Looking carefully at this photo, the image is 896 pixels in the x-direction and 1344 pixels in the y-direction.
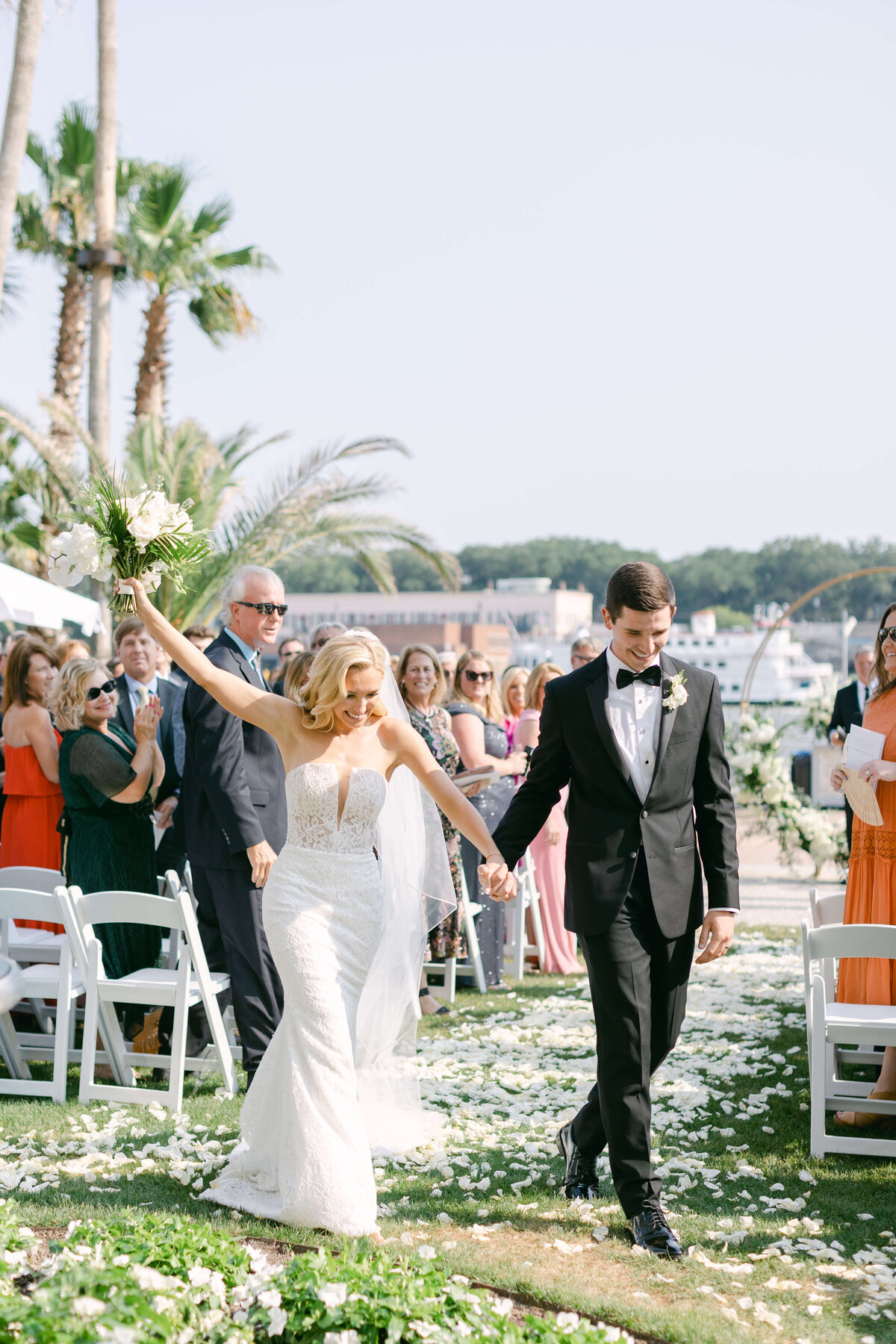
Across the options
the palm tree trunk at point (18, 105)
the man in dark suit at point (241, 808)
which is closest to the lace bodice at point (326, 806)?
the man in dark suit at point (241, 808)

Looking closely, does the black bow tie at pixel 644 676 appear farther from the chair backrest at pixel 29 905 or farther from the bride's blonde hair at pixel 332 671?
the chair backrest at pixel 29 905

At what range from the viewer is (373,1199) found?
4504 millimetres

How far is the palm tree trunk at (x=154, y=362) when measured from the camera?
2078cm

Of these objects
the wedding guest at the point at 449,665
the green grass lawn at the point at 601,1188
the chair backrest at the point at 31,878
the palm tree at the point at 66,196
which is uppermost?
the palm tree at the point at 66,196

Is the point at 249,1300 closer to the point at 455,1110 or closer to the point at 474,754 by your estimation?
the point at 455,1110

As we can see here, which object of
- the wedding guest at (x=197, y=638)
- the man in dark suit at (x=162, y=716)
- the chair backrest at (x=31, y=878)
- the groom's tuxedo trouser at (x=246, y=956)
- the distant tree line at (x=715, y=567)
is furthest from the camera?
the distant tree line at (x=715, y=567)

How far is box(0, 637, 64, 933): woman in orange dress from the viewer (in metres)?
7.78

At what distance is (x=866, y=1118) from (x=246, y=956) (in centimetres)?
303

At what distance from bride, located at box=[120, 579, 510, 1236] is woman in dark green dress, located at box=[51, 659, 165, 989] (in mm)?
2084

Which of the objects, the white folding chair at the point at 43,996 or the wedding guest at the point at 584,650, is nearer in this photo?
the white folding chair at the point at 43,996

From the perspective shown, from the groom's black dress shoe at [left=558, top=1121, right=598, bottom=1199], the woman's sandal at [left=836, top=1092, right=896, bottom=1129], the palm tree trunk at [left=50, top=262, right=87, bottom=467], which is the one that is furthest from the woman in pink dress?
the palm tree trunk at [left=50, top=262, right=87, bottom=467]

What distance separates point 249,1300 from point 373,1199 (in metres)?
0.96

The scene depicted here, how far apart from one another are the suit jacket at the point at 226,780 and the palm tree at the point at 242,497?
11.1 metres

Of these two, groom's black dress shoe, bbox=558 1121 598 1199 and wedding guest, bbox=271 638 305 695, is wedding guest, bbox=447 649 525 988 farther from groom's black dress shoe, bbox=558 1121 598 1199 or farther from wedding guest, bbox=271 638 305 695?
groom's black dress shoe, bbox=558 1121 598 1199
